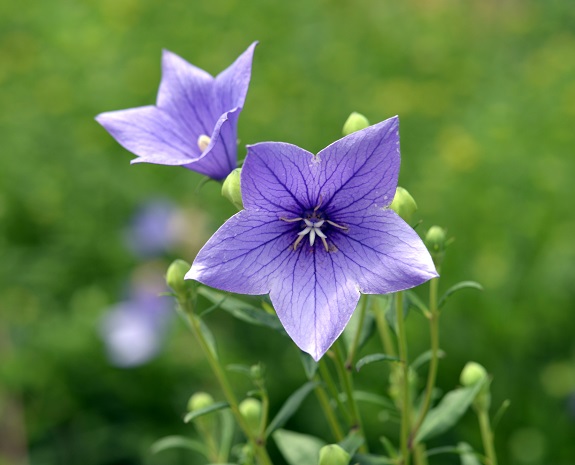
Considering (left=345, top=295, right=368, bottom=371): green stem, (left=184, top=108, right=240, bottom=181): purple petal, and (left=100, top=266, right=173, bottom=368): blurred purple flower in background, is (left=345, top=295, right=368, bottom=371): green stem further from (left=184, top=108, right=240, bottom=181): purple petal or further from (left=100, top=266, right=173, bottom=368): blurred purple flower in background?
(left=100, top=266, right=173, bottom=368): blurred purple flower in background

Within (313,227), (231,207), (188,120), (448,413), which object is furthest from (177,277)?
(231,207)

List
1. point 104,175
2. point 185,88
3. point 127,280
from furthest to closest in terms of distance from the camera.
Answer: point 104,175, point 127,280, point 185,88

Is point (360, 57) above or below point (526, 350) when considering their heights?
above

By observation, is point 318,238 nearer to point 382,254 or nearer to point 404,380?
point 382,254

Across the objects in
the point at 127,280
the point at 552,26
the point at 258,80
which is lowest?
the point at 127,280

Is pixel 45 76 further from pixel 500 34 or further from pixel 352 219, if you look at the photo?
A: pixel 352 219

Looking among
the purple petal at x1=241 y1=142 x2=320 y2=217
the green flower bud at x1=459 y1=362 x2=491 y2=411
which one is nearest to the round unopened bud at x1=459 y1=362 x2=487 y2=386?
the green flower bud at x1=459 y1=362 x2=491 y2=411

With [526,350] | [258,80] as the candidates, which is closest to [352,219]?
[526,350]
